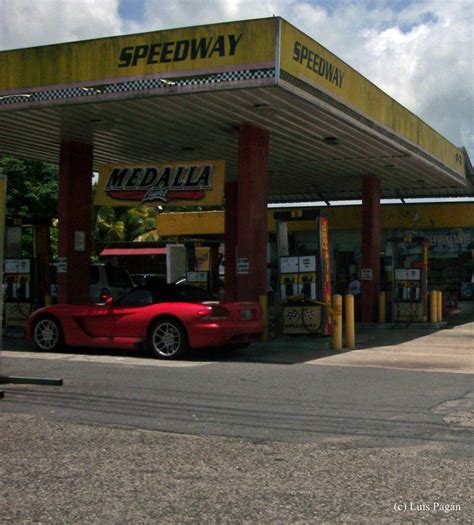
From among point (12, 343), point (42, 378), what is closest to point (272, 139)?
point (12, 343)

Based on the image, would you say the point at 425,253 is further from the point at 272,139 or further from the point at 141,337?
the point at 141,337

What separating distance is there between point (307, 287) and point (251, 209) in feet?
6.69

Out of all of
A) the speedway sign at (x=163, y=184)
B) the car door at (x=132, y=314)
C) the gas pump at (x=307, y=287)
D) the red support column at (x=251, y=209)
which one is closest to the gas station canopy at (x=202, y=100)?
the red support column at (x=251, y=209)

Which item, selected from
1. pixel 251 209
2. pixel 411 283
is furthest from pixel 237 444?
pixel 411 283

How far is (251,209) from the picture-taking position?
1634cm

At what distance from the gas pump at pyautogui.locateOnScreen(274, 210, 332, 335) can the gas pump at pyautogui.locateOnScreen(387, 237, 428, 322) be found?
561 centimetres

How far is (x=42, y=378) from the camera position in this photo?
34.3 ft

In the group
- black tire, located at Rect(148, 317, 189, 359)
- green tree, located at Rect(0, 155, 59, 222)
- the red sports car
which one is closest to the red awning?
green tree, located at Rect(0, 155, 59, 222)

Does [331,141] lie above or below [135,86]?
below

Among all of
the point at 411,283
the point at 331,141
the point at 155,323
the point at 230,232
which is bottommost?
the point at 155,323

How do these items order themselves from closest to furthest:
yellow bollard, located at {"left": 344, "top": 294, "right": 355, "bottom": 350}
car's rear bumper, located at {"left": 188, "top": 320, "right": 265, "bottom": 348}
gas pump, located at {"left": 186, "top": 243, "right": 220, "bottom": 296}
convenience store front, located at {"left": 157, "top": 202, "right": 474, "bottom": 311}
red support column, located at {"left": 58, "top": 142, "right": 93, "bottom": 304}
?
1. car's rear bumper, located at {"left": 188, "top": 320, "right": 265, "bottom": 348}
2. yellow bollard, located at {"left": 344, "top": 294, "right": 355, "bottom": 350}
3. red support column, located at {"left": 58, "top": 142, "right": 93, "bottom": 304}
4. gas pump, located at {"left": 186, "top": 243, "right": 220, "bottom": 296}
5. convenience store front, located at {"left": 157, "top": 202, "right": 474, "bottom": 311}

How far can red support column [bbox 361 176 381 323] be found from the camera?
23.5 meters

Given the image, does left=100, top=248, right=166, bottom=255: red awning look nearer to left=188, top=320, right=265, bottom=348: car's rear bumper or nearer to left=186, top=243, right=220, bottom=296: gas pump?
left=186, top=243, right=220, bottom=296: gas pump

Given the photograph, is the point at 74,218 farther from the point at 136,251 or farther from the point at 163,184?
the point at 136,251
